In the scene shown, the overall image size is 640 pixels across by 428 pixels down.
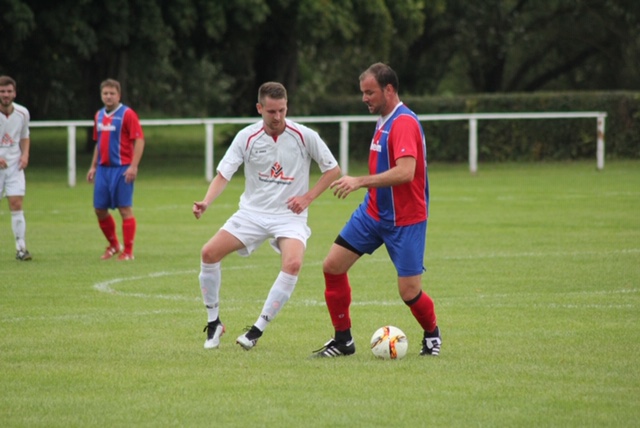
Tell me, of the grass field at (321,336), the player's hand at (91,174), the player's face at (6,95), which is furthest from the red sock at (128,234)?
the player's face at (6,95)

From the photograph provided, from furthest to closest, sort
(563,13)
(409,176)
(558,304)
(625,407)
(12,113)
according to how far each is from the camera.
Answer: (563,13) < (12,113) < (558,304) < (409,176) < (625,407)

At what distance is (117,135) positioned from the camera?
47.8 feet

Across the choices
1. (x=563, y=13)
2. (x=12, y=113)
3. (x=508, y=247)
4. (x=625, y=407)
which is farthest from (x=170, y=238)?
(x=563, y=13)

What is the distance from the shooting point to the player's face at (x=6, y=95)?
14.2 metres

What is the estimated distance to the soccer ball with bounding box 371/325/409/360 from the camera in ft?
25.8

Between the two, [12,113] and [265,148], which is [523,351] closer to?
[265,148]

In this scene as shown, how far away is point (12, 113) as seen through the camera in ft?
47.2

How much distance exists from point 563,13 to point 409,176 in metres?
37.5

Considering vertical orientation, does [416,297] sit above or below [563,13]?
below

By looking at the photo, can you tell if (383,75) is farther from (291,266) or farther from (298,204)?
(291,266)

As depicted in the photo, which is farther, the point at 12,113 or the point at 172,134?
the point at 172,134

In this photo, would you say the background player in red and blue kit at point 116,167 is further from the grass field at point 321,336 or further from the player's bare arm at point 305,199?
the player's bare arm at point 305,199

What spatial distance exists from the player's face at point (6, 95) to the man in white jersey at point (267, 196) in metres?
6.59

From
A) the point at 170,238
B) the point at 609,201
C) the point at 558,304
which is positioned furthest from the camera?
the point at 609,201
